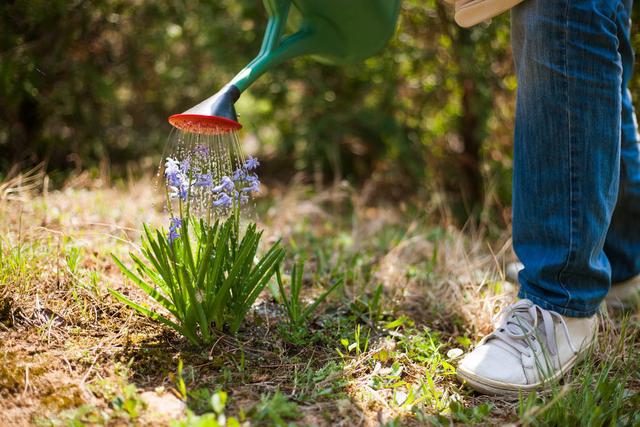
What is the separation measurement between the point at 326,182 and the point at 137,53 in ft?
4.47

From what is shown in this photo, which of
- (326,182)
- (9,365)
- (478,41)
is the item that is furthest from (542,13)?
(326,182)

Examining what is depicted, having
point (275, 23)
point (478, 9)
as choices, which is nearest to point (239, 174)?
point (275, 23)

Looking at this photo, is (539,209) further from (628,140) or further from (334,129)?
(334,129)

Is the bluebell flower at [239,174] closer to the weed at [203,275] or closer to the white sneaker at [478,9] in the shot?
the weed at [203,275]

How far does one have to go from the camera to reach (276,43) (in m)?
1.41

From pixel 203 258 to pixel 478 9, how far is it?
2.99ft

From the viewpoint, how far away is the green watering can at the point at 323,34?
1.37 m

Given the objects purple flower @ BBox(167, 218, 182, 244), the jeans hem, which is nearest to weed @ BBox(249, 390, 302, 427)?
purple flower @ BBox(167, 218, 182, 244)

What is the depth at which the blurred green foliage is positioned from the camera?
116 inches

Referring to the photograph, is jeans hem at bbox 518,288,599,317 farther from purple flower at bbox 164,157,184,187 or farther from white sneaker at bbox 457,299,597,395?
purple flower at bbox 164,157,184,187

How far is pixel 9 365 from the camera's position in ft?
4.12

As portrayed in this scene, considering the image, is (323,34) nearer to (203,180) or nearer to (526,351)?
(203,180)

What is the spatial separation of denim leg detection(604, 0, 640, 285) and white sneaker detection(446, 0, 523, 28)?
0.49m

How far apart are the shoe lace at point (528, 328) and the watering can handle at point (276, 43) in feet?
2.87
